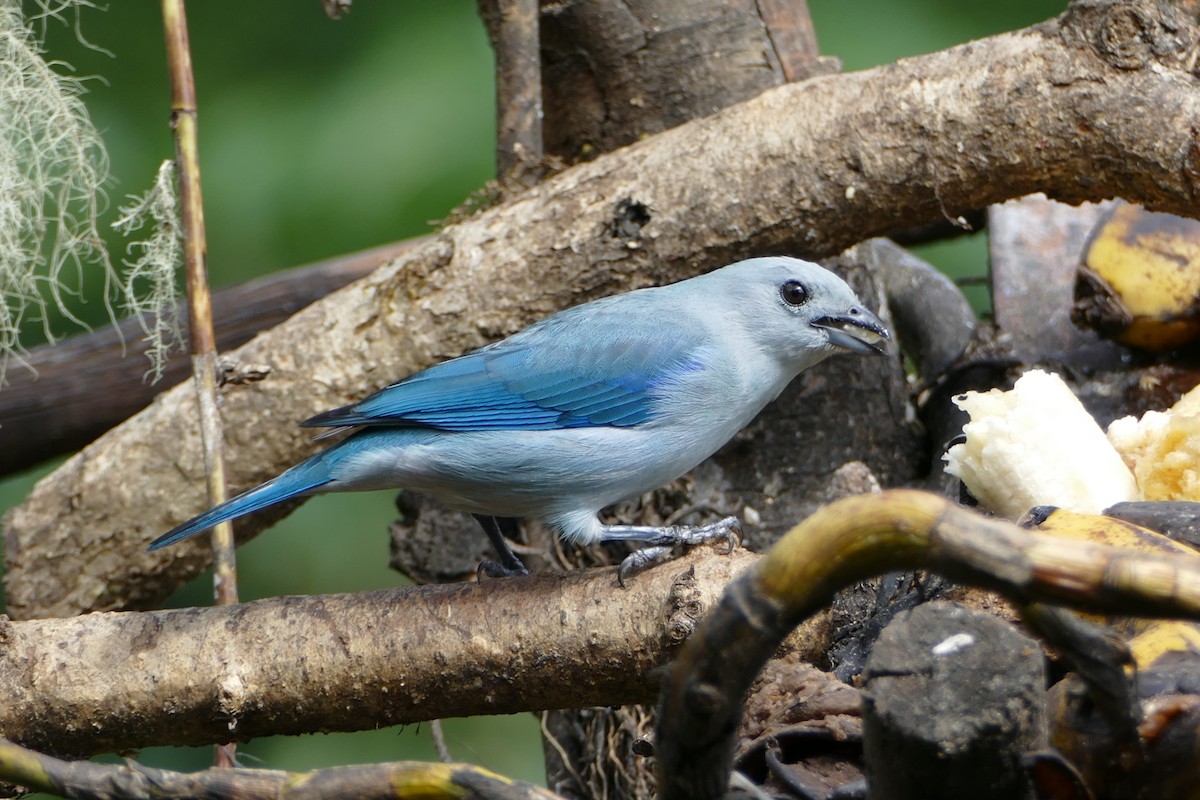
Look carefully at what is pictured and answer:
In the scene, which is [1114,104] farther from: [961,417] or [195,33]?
[195,33]

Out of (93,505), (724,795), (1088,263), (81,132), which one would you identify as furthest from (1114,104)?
(93,505)

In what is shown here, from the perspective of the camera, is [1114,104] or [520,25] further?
[520,25]

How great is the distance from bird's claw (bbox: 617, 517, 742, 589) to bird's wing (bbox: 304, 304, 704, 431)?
0.26 meters

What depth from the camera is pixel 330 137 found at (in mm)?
4812

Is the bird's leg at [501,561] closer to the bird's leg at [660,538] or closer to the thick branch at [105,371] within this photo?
the bird's leg at [660,538]

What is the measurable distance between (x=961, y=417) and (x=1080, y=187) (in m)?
0.73

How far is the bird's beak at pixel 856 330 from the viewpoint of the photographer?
272 cm

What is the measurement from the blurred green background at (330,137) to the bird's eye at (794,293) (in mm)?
2213

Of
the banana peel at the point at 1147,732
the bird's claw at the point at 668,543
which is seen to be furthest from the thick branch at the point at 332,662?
the banana peel at the point at 1147,732

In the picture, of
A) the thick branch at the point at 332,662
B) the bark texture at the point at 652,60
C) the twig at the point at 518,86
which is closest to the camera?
the thick branch at the point at 332,662

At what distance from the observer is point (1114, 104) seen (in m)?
2.82

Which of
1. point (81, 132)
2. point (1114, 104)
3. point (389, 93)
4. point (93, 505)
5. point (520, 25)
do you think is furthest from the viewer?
point (389, 93)

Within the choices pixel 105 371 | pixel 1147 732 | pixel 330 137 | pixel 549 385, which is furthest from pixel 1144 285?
pixel 105 371

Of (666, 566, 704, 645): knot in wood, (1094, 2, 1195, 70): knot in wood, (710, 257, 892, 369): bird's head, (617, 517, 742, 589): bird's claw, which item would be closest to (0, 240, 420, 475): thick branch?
(710, 257, 892, 369): bird's head
